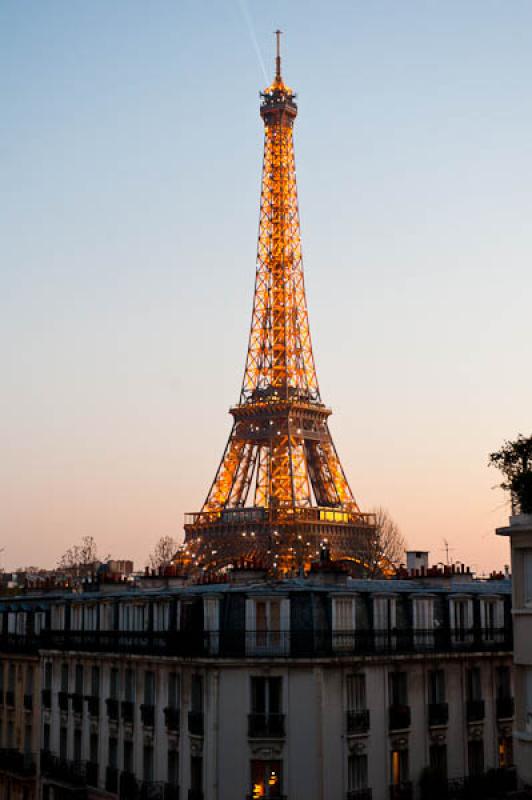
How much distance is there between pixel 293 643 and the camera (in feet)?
108

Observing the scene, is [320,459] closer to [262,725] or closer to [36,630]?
[36,630]

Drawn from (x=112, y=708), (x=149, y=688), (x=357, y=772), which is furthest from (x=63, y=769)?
(x=357, y=772)

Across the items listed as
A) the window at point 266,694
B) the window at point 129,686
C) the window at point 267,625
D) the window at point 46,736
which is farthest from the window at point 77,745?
the window at point 267,625

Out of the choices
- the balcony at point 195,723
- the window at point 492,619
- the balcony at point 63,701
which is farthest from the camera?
the balcony at point 63,701

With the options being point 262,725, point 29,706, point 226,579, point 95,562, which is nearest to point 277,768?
point 262,725

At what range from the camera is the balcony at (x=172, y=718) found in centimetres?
3441

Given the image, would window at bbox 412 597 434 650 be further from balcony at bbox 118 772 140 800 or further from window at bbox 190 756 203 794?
balcony at bbox 118 772 140 800

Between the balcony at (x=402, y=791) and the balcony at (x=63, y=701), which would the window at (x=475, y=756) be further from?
the balcony at (x=63, y=701)

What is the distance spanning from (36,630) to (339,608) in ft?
54.9

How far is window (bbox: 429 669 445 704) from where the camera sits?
35.9 meters

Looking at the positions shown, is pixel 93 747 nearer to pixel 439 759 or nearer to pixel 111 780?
pixel 111 780

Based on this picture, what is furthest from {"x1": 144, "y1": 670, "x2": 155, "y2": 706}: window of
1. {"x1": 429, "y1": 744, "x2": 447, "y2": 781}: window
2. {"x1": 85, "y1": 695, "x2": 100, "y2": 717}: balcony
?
{"x1": 429, "y1": 744, "x2": 447, "y2": 781}: window

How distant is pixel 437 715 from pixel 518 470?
37.6 ft

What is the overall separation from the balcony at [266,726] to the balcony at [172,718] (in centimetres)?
299
